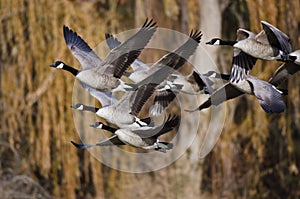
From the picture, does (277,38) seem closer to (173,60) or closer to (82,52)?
(173,60)

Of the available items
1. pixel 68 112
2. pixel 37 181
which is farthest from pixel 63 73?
pixel 37 181

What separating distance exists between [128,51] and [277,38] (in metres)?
0.40

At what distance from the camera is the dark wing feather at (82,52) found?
241 cm

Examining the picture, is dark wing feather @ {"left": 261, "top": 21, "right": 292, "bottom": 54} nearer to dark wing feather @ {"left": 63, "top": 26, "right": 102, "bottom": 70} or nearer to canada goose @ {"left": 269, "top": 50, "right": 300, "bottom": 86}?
canada goose @ {"left": 269, "top": 50, "right": 300, "bottom": 86}

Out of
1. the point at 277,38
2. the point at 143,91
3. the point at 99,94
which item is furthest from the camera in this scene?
the point at 99,94

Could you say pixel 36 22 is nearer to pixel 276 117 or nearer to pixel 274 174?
pixel 276 117

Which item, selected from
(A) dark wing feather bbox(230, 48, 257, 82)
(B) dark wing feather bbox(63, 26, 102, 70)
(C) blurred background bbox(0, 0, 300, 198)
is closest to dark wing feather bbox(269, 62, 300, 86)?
(A) dark wing feather bbox(230, 48, 257, 82)

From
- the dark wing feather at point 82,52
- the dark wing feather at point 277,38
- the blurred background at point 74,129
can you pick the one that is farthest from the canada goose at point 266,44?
the blurred background at point 74,129

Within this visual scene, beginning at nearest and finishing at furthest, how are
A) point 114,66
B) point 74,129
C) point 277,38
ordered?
point 277,38 → point 114,66 → point 74,129

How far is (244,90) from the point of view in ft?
7.35

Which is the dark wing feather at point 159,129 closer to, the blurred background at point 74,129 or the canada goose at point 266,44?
the canada goose at point 266,44

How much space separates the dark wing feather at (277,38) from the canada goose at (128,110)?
36cm

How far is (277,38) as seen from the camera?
2.15m

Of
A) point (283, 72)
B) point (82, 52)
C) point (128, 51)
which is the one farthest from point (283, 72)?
point (82, 52)
